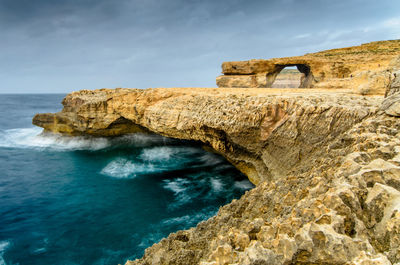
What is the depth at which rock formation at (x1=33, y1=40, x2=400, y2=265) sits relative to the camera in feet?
8.99

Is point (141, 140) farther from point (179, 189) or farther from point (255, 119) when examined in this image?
point (255, 119)

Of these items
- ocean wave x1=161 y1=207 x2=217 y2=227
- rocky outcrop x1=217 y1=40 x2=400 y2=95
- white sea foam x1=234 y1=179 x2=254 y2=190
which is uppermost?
rocky outcrop x1=217 y1=40 x2=400 y2=95

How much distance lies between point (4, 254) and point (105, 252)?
12.9ft

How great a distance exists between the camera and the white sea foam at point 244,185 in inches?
535

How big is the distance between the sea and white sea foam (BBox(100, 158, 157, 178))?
7 cm

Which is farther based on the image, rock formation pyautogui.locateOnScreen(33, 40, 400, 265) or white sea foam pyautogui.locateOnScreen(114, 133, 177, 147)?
white sea foam pyautogui.locateOnScreen(114, 133, 177, 147)

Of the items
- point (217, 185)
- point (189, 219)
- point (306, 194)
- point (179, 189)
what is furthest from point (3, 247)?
point (306, 194)

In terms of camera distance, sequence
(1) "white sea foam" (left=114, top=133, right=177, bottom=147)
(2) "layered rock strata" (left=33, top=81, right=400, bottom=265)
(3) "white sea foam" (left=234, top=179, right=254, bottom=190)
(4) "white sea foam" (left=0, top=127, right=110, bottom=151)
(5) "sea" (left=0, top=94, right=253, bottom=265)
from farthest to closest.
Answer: (1) "white sea foam" (left=114, top=133, right=177, bottom=147), (4) "white sea foam" (left=0, top=127, right=110, bottom=151), (3) "white sea foam" (left=234, top=179, right=254, bottom=190), (5) "sea" (left=0, top=94, right=253, bottom=265), (2) "layered rock strata" (left=33, top=81, right=400, bottom=265)

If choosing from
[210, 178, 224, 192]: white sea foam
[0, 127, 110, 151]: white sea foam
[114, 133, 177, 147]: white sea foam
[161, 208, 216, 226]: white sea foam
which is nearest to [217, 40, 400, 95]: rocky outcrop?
[114, 133, 177, 147]: white sea foam

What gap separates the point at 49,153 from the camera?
20.3 metres

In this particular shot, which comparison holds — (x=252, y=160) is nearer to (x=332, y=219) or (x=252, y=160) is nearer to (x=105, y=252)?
(x=105, y=252)

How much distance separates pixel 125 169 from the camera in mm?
16828

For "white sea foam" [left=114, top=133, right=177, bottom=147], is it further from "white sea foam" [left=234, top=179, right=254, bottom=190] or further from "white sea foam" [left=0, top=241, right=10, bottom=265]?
"white sea foam" [left=0, top=241, right=10, bottom=265]

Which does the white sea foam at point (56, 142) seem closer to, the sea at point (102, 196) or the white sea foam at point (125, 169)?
the sea at point (102, 196)
